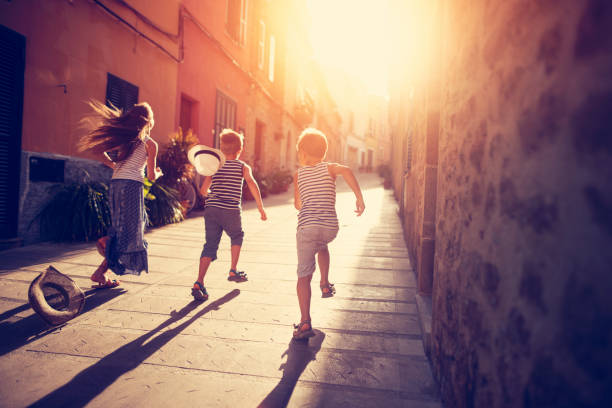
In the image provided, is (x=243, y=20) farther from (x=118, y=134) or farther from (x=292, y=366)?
(x=292, y=366)

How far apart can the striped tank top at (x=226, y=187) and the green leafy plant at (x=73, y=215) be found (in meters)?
2.45

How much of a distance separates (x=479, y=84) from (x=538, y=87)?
490mm

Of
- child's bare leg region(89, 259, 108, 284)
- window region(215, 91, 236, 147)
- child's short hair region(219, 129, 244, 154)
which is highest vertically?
window region(215, 91, 236, 147)

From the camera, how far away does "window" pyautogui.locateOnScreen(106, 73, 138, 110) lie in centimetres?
612

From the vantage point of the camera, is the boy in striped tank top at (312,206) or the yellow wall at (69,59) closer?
the boy in striped tank top at (312,206)

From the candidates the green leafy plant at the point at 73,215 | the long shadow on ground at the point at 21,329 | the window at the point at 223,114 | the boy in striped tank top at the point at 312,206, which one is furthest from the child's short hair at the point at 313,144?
the window at the point at 223,114

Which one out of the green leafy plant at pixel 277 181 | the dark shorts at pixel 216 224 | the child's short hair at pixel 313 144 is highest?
the green leafy plant at pixel 277 181

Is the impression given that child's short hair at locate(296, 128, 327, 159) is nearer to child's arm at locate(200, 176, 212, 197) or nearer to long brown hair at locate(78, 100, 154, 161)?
child's arm at locate(200, 176, 212, 197)

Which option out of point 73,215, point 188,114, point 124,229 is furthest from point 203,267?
point 188,114

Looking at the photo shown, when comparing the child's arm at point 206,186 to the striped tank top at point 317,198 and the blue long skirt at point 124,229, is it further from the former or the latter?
the striped tank top at point 317,198

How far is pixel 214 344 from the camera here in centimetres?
229

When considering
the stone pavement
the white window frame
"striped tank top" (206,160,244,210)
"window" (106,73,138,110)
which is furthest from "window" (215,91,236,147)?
"striped tank top" (206,160,244,210)

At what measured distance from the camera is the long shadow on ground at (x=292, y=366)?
1.74m

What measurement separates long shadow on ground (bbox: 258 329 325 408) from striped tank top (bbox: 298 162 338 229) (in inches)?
27.4
